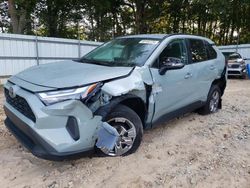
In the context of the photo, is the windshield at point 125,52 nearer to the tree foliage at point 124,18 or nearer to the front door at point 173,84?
the front door at point 173,84

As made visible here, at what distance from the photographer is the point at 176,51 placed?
442cm

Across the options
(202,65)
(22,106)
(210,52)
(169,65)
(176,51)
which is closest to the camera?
(22,106)

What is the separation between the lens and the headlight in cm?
279

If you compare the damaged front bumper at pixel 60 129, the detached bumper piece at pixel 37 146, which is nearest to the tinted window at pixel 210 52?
the damaged front bumper at pixel 60 129

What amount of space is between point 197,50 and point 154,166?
2.64 meters

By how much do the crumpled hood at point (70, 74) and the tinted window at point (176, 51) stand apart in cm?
78

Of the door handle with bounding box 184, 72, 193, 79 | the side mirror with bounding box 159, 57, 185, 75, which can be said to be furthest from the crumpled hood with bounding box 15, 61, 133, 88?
the door handle with bounding box 184, 72, 193, 79

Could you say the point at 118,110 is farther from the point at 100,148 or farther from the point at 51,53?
the point at 51,53

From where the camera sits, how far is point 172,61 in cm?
393

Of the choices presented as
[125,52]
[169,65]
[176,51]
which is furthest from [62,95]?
[176,51]

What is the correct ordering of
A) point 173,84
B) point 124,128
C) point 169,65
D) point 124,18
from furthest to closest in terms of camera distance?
1. point 124,18
2. point 173,84
3. point 169,65
4. point 124,128

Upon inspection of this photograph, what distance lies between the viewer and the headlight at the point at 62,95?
2787 millimetres

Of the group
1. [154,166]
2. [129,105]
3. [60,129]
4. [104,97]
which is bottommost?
[154,166]

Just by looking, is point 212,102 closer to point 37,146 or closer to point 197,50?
point 197,50
